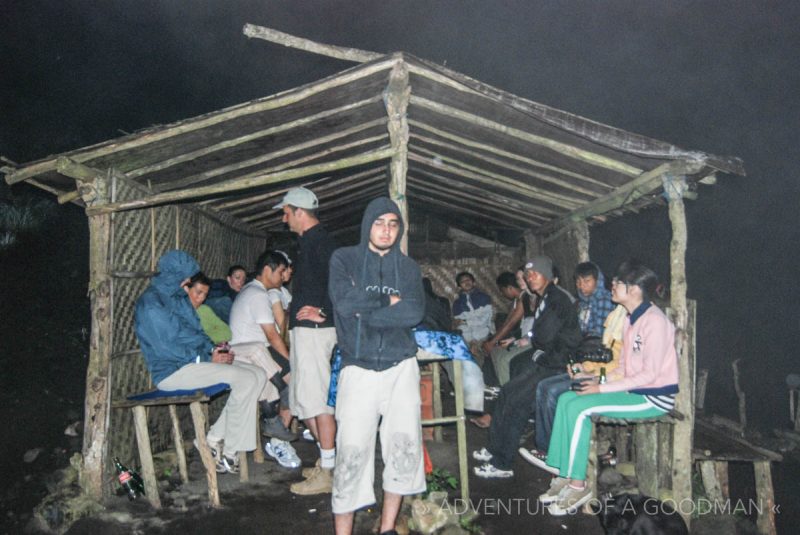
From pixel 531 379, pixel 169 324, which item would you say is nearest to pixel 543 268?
pixel 531 379

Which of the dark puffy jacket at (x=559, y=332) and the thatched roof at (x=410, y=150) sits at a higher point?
the thatched roof at (x=410, y=150)

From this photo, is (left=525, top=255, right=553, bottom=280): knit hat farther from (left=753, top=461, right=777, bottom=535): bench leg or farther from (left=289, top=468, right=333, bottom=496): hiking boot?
(left=289, top=468, right=333, bottom=496): hiking boot

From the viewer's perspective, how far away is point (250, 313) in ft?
17.4

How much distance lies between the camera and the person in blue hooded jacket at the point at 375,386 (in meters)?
3.27

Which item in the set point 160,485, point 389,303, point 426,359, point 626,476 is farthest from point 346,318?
point 626,476

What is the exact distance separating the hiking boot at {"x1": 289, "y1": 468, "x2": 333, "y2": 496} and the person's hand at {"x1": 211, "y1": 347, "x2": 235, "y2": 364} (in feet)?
4.03

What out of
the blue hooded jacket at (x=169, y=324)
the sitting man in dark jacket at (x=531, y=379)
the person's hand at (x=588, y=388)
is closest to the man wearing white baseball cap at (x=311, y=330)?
the blue hooded jacket at (x=169, y=324)

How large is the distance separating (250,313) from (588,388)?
3091 millimetres

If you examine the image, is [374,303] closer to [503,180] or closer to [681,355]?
[681,355]

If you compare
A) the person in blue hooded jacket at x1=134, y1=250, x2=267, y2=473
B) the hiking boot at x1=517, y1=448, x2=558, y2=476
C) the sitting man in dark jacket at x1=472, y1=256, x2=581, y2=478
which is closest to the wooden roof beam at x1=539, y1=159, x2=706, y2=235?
the sitting man in dark jacket at x1=472, y1=256, x2=581, y2=478

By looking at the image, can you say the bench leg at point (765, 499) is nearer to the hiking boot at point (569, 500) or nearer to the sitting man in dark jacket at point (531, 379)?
the hiking boot at point (569, 500)

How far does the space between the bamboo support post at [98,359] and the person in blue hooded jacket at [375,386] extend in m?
2.34

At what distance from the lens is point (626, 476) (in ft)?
16.7

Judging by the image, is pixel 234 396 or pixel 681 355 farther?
pixel 234 396
